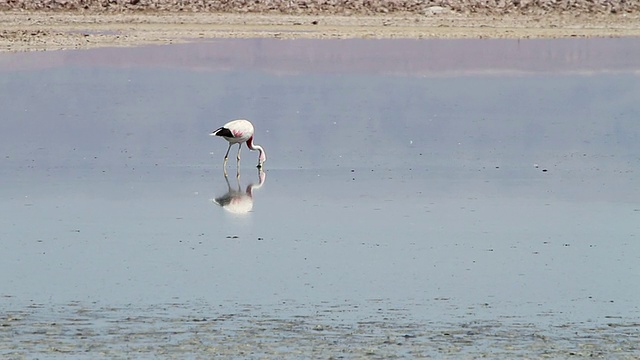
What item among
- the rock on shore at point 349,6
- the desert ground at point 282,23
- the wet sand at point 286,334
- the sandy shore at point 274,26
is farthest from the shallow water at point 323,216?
the rock on shore at point 349,6

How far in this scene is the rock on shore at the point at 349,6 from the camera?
3650 centimetres

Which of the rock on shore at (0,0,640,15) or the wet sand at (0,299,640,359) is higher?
the wet sand at (0,299,640,359)

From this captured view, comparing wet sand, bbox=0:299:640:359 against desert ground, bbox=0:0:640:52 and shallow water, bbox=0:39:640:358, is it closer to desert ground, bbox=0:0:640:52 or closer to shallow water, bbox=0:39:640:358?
shallow water, bbox=0:39:640:358

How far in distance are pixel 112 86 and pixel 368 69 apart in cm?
469

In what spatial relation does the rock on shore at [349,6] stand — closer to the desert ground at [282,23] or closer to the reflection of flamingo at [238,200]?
the desert ground at [282,23]

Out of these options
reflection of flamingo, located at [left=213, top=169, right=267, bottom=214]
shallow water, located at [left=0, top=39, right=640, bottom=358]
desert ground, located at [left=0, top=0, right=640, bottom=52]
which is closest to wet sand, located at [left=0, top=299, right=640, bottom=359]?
shallow water, located at [left=0, top=39, right=640, bottom=358]

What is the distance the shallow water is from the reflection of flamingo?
5 centimetres

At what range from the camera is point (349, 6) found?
121 feet

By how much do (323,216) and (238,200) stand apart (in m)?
1.19

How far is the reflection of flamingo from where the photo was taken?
487 inches

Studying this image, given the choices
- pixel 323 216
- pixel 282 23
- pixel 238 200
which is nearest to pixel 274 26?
pixel 282 23

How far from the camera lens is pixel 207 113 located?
61.3 feet

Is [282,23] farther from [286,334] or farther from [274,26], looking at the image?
[286,334]

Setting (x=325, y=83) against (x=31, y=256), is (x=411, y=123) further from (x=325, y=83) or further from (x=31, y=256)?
(x=31, y=256)
